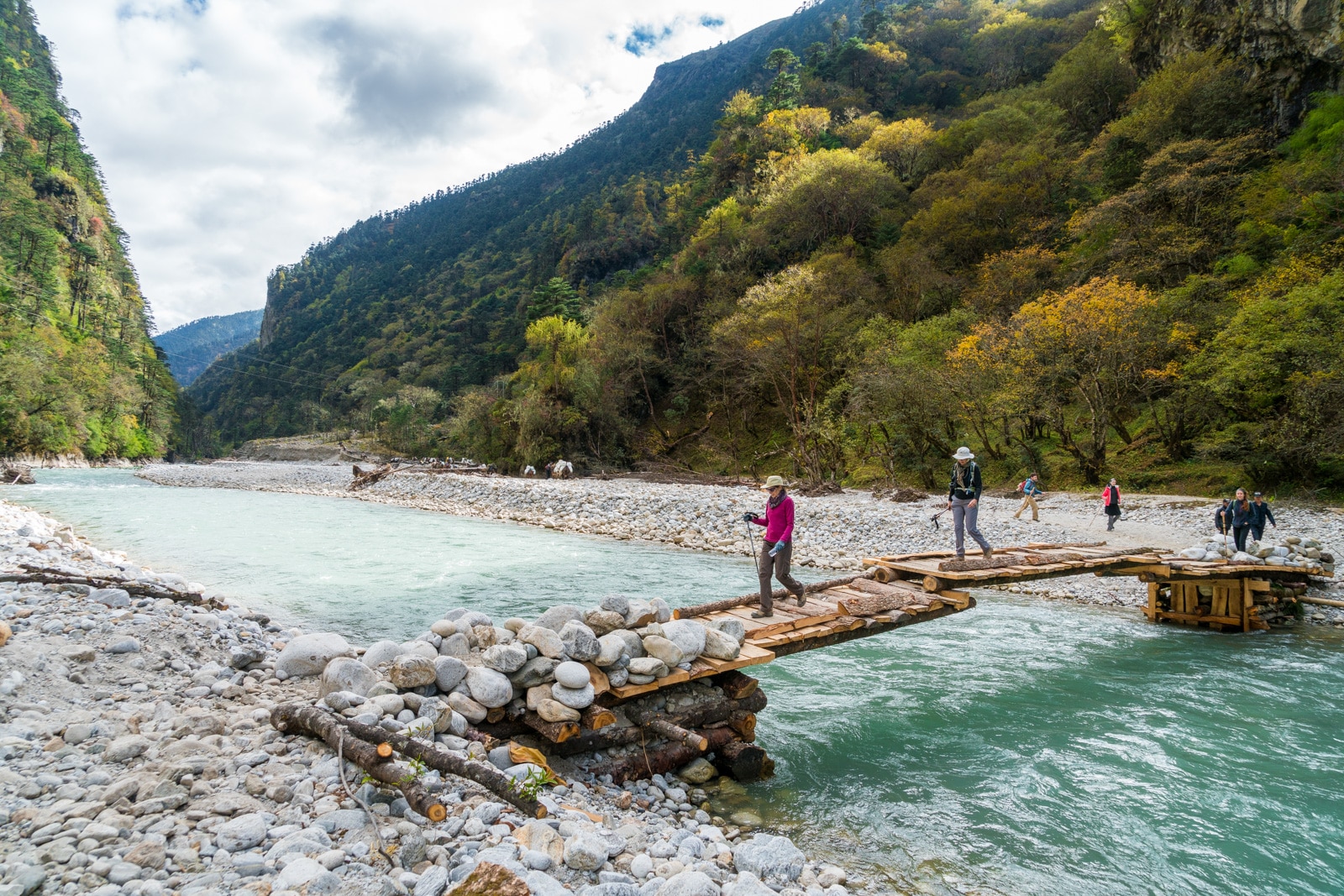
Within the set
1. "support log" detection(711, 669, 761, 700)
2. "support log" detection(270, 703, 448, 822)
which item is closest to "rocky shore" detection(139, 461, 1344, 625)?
"support log" detection(711, 669, 761, 700)

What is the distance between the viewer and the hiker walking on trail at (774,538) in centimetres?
728

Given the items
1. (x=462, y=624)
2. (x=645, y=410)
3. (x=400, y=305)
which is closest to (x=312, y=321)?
(x=400, y=305)

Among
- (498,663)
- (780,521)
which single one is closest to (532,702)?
(498,663)

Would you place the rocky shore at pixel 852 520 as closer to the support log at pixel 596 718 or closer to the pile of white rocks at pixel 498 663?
the pile of white rocks at pixel 498 663

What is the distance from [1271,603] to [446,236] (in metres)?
138

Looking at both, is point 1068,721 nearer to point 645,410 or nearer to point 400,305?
point 645,410

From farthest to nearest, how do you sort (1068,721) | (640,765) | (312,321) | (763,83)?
1. (312,321)
2. (763,83)
3. (1068,721)
4. (640,765)

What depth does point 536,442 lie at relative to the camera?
128 feet

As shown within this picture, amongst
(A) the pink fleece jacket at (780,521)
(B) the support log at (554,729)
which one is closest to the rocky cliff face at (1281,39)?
(A) the pink fleece jacket at (780,521)

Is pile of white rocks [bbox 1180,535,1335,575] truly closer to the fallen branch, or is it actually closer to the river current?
the river current

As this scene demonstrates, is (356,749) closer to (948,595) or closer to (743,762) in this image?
(743,762)

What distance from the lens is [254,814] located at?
3.54 meters

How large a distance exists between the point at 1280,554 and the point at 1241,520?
1043 mm

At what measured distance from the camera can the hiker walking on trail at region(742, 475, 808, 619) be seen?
7277 mm
